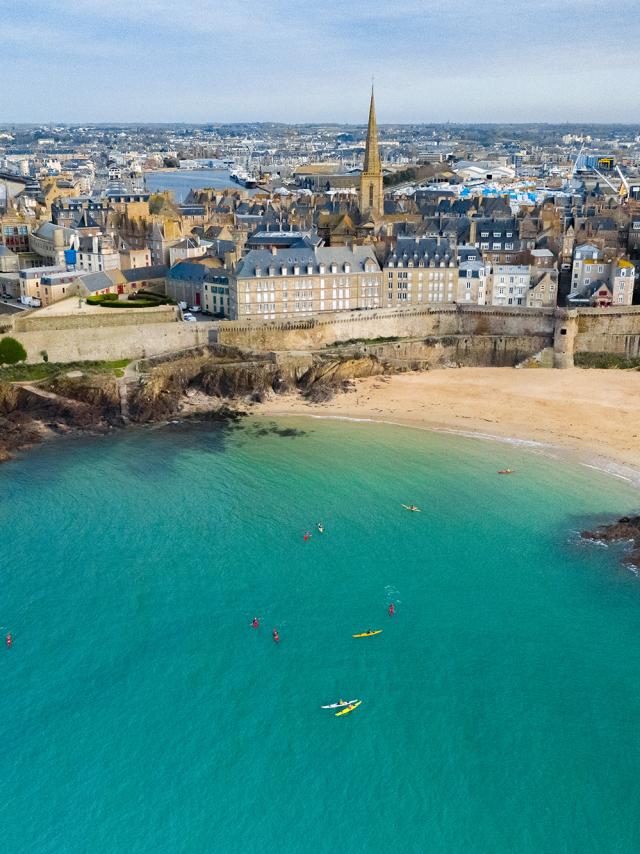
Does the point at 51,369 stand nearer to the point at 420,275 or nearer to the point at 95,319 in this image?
the point at 95,319

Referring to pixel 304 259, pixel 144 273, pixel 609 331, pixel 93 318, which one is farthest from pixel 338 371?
pixel 609 331

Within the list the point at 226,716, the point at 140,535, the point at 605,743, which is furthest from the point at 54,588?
the point at 605,743

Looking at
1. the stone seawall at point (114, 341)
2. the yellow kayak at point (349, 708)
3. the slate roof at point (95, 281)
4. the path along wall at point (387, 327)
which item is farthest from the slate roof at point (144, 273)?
the yellow kayak at point (349, 708)

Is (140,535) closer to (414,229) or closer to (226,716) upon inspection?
Result: (226,716)

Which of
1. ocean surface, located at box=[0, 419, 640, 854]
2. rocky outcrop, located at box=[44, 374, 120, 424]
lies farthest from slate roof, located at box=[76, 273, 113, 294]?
ocean surface, located at box=[0, 419, 640, 854]

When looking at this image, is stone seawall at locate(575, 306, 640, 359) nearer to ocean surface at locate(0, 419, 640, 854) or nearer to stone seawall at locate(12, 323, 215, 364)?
ocean surface at locate(0, 419, 640, 854)
